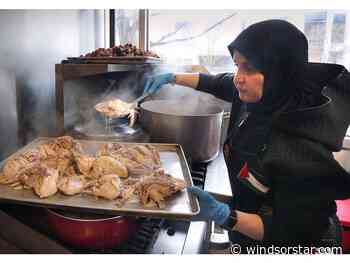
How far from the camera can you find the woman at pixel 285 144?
80 cm

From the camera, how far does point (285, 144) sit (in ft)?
2.68

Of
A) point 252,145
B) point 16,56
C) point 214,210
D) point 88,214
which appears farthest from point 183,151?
point 16,56

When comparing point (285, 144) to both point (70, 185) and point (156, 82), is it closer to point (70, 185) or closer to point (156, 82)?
point (70, 185)

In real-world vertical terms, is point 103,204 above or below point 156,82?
below

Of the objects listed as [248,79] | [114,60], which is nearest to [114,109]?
[114,60]

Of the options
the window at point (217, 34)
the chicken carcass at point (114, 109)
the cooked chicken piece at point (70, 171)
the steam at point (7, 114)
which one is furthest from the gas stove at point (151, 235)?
the window at point (217, 34)

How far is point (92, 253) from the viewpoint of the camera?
0.75 m

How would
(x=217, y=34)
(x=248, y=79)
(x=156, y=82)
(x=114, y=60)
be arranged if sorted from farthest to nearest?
(x=217, y=34)
(x=156, y=82)
(x=114, y=60)
(x=248, y=79)

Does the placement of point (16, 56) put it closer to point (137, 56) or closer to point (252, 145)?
point (137, 56)

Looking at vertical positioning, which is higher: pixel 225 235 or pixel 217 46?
pixel 217 46

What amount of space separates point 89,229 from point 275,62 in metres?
0.68

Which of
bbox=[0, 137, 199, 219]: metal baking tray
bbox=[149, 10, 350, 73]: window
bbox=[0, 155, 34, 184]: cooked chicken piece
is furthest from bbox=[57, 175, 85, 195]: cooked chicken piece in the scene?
bbox=[149, 10, 350, 73]: window

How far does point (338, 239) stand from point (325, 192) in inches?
10.5

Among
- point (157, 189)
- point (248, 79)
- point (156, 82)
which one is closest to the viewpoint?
point (157, 189)
